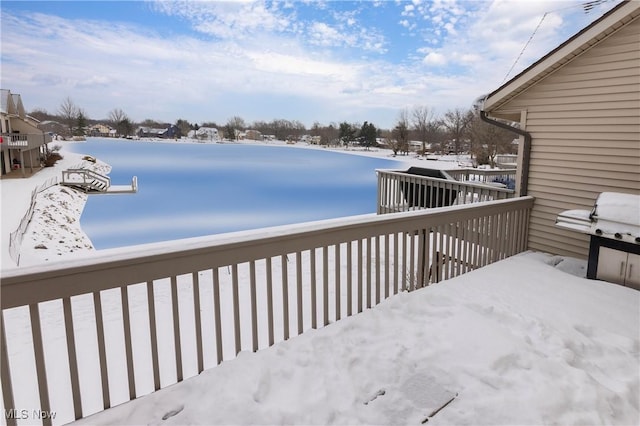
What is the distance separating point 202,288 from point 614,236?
6373 mm

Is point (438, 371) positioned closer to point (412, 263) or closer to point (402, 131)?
point (412, 263)

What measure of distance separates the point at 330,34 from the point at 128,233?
44.2 ft

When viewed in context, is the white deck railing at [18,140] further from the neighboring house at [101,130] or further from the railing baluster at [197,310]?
the railing baluster at [197,310]

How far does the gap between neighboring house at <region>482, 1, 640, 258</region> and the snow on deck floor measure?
1.97 meters

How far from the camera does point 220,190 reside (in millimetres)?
30531

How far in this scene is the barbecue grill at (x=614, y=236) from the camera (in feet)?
11.5

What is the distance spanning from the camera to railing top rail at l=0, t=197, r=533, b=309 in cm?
160

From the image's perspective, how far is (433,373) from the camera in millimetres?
2145

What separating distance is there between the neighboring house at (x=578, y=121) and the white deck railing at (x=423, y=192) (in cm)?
86

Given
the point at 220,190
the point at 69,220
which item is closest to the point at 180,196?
the point at 220,190

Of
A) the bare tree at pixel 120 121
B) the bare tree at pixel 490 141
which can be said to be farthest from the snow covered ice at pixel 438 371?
the bare tree at pixel 120 121

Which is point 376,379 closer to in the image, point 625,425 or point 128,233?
point 625,425

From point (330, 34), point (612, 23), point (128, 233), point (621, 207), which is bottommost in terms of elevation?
point (128, 233)

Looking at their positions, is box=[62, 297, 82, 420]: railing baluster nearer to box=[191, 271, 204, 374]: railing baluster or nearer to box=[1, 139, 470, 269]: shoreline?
box=[191, 271, 204, 374]: railing baluster
